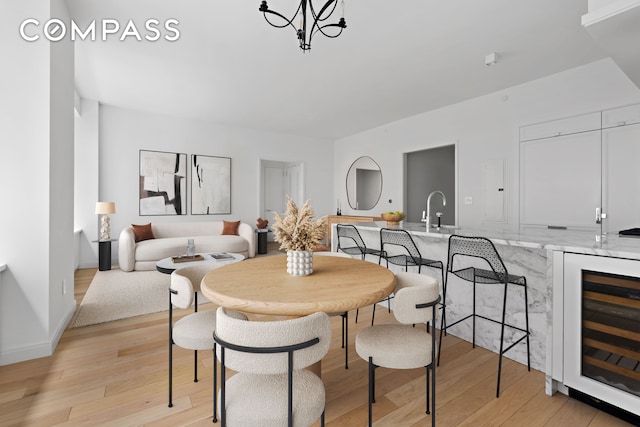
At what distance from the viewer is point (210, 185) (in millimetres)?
6543

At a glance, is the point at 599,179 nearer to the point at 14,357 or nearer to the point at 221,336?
the point at 221,336

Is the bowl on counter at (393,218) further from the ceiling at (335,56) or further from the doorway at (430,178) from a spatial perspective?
the doorway at (430,178)

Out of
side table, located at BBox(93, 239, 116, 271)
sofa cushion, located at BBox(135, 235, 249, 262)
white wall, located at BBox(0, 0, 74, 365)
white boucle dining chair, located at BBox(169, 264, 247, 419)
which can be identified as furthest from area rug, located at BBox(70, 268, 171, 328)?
white boucle dining chair, located at BBox(169, 264, 247, 419)

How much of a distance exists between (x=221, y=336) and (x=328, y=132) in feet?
22.4

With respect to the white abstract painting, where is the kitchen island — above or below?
below

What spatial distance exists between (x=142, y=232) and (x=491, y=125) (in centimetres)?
612

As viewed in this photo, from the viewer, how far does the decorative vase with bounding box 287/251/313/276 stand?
1.66 meters

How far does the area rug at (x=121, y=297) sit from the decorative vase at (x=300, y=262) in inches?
93.3

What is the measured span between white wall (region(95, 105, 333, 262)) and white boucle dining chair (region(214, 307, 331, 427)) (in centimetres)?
571

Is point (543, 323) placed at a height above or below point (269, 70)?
below

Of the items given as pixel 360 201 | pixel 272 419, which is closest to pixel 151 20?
pixel 272 419

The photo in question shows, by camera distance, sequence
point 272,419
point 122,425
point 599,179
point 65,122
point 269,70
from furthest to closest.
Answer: point 269,70, point 599,179, point 65,122, point 122,425, point 272,419

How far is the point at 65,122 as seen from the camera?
268 cm

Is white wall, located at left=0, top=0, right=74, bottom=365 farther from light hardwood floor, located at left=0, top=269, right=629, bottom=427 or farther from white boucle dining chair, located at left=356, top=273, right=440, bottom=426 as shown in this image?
white boucle dining chair, located at left=356, top=273, right=440, bottom=426
